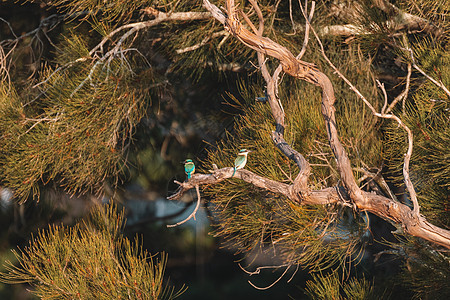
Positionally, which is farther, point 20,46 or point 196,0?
point 20,46

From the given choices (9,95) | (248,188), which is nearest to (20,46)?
(9,95)

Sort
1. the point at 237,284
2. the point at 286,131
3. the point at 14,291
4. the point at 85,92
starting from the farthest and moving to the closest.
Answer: the point at 237,284 → the point at 14,291 → the point at 85,92 → the point at 286,131

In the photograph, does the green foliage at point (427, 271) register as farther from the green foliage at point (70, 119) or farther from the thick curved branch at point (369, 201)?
the green foliage at point (70, 119)

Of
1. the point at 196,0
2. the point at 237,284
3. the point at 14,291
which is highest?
the point at 196,0

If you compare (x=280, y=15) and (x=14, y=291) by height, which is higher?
(x=280, y=15)

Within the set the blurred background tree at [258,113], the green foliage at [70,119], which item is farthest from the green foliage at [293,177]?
the green foliage at [70,119]

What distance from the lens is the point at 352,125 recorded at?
1.72 metres

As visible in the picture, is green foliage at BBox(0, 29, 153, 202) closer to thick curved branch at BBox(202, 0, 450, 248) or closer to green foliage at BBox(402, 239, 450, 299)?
thick curved branch at BBox(202, 0, 450, 248)

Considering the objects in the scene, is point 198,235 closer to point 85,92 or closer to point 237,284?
point 237,284

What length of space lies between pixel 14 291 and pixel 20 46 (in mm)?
1562

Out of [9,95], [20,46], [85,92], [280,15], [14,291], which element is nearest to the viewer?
[85,92]

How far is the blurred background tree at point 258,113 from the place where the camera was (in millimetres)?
1622

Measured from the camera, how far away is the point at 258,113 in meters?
1.78

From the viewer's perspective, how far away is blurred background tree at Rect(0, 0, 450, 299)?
5.32 ft
